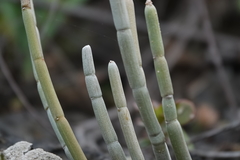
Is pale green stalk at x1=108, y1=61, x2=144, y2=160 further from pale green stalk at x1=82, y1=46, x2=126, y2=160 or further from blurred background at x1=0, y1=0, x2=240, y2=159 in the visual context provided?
blurred background at x1=0, y1=0, x2=240, y2=159

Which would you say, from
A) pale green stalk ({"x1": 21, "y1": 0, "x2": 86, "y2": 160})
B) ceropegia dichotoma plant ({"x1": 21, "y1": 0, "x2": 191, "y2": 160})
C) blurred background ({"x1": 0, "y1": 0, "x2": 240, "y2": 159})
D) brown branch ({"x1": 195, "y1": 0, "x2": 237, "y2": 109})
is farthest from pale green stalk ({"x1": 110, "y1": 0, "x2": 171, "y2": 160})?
blurred background ({"x1": 0, "y1": 0, "x2": 240, "y2": 159})

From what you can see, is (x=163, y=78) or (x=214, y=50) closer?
(x=163, y=78)

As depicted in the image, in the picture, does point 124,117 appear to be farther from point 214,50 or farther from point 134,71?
point 214,50

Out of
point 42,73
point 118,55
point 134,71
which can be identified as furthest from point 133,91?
point 118,55

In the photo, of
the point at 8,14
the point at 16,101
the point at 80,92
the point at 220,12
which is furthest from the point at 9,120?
the point at 220,12

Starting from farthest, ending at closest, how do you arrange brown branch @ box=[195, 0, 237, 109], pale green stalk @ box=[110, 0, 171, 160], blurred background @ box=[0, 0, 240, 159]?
blurred background @ box=[0, 0, 240, 159] → brown branch @ box=[195, 0, 237, 109] → pale green stalk @ box=[110, 0, 171, 160]
